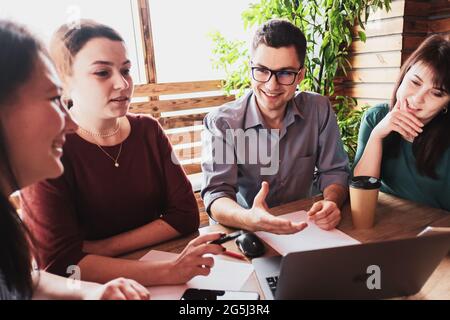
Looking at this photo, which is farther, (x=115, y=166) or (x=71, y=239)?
(x=115, y=166)

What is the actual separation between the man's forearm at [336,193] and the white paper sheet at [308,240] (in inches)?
9.1

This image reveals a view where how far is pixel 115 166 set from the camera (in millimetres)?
1149

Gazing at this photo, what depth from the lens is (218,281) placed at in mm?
811

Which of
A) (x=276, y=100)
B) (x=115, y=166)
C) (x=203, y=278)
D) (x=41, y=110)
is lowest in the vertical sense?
(x=203, y=278)

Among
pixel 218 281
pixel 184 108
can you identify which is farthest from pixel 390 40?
pixel 218 281

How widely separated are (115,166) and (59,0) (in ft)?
7.74

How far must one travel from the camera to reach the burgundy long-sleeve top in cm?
91

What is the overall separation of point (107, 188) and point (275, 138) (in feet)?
2.66

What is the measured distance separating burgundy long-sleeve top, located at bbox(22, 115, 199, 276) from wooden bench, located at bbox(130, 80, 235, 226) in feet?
7.50

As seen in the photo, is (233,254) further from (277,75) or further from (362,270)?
(277,75)
